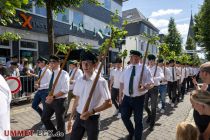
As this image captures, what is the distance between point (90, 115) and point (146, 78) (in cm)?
247

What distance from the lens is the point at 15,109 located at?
9.24 metres

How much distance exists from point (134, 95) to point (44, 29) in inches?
540

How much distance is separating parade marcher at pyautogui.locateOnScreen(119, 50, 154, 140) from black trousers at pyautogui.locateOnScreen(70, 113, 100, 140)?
1.72m

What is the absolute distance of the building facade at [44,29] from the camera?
15802mm

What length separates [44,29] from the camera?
18094mm

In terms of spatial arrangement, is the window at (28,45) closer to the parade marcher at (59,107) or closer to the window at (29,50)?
the window at (29,50)

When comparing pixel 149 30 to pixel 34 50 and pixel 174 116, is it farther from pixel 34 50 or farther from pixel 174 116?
pixel 174 116

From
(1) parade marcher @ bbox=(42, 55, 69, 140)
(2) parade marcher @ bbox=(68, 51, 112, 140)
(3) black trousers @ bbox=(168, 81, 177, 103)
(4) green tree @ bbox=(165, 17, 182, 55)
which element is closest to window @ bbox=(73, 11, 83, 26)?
(3) black trousers @ bbox=(168, 81, 177, 103)

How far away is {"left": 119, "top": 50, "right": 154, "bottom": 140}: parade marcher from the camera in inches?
215

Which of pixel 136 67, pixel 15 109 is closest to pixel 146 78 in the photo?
pixel 136 67

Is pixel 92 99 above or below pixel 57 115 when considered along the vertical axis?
above

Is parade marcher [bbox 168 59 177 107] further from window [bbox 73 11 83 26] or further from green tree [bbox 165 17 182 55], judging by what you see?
green tree [bbox 165 17 182 55]

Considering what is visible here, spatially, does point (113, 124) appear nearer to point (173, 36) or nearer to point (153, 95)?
point (153, 95)

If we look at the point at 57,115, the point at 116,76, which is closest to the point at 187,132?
the point at 57,115
